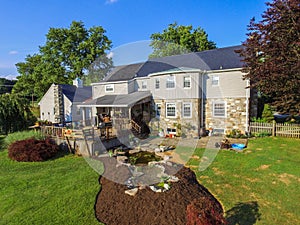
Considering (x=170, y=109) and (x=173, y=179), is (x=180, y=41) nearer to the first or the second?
(x=170, y=109)

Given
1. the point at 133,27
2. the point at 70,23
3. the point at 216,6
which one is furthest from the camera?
the point at 70,23

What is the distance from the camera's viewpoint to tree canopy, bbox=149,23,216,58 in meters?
31.5

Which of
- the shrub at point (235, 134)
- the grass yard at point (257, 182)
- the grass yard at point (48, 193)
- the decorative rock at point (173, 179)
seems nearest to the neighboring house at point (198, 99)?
the shrub at point (235, 134)

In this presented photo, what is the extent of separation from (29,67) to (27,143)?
112ft

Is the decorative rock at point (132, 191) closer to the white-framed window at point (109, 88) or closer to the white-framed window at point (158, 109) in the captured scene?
the white-framed window at point (158, 109)

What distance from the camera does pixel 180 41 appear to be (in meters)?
32.1

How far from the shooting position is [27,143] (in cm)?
1073

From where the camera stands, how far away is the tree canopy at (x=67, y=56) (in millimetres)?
31438

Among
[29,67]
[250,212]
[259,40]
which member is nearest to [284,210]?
[250,212]

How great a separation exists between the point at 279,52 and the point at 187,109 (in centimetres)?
710

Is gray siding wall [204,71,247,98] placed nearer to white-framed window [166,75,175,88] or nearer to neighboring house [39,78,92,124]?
white-framed window [166,75,175,88]

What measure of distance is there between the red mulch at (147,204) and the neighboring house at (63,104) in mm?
16855

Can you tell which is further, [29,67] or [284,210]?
[29,67]

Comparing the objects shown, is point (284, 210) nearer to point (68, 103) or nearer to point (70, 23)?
point (68, 103)
